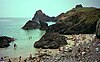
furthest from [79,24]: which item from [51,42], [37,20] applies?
[37,20]

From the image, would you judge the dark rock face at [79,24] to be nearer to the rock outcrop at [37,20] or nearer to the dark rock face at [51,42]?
the dark rock face at [51,42]

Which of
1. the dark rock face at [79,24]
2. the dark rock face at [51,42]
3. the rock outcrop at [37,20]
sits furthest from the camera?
the rock outcrop at [37,20]

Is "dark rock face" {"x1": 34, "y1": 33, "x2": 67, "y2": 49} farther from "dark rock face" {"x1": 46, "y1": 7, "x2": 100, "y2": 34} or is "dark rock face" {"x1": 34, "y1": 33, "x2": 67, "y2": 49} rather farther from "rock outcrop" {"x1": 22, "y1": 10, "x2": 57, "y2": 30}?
"rock outcrop" {"x1": 22, "y1": 10, "x2": 57, "y2": 30}

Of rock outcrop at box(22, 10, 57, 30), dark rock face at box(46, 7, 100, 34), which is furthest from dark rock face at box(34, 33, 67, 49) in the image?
rock outcrop at box(22, 10, 57, 30)

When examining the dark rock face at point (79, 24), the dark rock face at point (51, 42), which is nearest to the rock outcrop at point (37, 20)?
the dark rock face at point (79, 24)

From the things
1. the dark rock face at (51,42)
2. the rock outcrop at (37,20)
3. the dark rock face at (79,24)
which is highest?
the rock outcrop at (37,20)

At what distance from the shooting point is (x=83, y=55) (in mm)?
30750

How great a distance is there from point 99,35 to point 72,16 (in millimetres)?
34859

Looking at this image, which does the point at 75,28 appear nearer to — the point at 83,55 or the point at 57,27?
the point at 57,27

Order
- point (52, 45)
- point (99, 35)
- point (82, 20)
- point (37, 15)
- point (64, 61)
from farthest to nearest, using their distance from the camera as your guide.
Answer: point (37, 15)
point (82, 20)
point (52, 45)
point (99, 35)
point (64, 61)

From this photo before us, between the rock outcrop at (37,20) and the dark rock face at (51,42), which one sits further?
the rock outcrop at (37,20)

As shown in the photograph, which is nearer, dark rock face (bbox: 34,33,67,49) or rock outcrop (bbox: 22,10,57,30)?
dark rock face (bbox: 34,33,67,49)

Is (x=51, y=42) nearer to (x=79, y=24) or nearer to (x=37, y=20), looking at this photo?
(x=79, y=24)

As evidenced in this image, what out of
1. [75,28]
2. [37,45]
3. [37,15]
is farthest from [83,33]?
[37,15]
